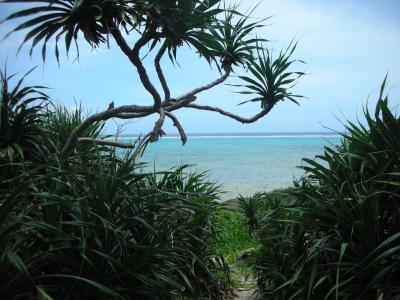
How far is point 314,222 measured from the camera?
2717mm

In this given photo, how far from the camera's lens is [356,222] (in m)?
2.33

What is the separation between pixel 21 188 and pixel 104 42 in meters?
1.45

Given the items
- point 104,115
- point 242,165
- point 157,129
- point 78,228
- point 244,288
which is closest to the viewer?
point 78,228

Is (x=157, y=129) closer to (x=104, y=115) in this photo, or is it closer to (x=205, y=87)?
(x=104, y=115)

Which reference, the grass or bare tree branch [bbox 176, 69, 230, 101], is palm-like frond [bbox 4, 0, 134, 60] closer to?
bare tree branch [bbox 176, 69, 230, 101]

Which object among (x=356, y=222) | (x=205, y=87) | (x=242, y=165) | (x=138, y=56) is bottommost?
(x=242, y=165)

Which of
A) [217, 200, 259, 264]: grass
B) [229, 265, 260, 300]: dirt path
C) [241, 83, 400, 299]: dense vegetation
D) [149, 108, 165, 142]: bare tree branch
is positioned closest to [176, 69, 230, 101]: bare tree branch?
[149, 108, 165, 142]: bare tree branch

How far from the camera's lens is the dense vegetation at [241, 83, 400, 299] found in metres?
2.33

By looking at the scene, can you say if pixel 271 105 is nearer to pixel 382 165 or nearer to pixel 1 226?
pixel 382 165

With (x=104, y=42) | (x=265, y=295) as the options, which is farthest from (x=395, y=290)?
(x=104, y=42)

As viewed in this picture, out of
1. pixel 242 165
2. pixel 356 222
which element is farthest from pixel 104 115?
pixel 242 165

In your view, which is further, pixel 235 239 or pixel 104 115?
pixel 235 239

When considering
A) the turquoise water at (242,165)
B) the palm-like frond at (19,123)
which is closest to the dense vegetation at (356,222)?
the turquoise water at (242,165)

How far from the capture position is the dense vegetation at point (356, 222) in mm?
2326
